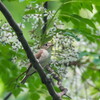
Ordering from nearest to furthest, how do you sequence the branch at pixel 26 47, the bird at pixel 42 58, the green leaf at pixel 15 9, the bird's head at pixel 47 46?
the branch at pixel 26 47
the green leaf at pixel 15 9
the bird at pixel 42 58
the bird's head at pixel 47 46

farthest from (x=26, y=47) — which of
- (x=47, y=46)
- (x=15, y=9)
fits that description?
(x=47, y=46)

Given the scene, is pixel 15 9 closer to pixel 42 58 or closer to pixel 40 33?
pixel 40 33

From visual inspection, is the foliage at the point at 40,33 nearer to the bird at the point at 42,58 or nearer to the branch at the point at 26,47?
the bird at the point at 42,58

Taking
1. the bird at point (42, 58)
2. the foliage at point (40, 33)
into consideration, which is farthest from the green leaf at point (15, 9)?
the bird at point (42, 58)

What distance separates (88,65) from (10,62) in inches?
75.6

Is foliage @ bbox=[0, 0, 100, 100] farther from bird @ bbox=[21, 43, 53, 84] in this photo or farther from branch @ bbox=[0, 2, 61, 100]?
branch @ bbox=[0, 2, 61, 100]

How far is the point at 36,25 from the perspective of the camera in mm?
2566

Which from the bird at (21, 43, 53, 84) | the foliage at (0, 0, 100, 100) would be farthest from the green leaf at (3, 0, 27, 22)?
the bird at (21, 43, 53, 84)

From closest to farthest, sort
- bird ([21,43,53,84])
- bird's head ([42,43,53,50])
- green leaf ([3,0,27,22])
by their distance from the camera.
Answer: green leaf ([3,0,27,22])
bird ([21,43,53,84])
bird's head ([42,43,53,50])

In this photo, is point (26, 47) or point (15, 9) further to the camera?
point (15, 9)

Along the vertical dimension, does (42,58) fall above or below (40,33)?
below

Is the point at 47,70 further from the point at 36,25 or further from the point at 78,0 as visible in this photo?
the point at 78,0

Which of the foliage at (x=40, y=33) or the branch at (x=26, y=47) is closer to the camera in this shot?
the branch at (x=26, y=47)

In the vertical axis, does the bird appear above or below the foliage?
below
